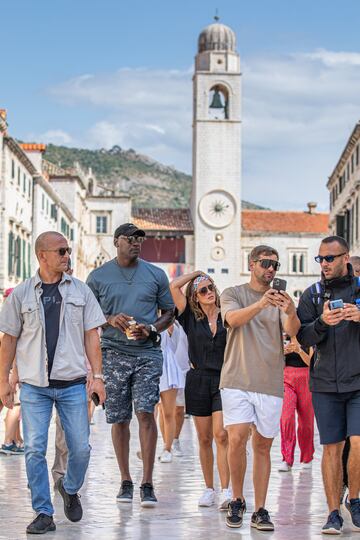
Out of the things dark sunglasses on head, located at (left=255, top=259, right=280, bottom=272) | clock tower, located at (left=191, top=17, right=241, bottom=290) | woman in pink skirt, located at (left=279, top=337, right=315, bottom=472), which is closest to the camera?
dark sunglasses on head, located at (left=255, top=259, right=280, bottom=272)

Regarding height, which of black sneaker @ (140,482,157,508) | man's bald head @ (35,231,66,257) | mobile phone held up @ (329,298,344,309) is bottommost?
black sneaker @ (140,482,157,508)

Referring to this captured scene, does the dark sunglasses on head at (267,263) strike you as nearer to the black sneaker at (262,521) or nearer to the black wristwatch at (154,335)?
the black wristwatch at (154,335)

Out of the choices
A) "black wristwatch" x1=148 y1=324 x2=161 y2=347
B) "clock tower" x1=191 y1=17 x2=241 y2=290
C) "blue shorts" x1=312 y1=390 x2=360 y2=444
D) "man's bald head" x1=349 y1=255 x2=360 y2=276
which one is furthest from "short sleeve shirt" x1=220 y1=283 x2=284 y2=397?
"clock tower" x1=191 y1=17 x2=241 y2=290

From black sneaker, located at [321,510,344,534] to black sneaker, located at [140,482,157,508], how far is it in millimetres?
1707

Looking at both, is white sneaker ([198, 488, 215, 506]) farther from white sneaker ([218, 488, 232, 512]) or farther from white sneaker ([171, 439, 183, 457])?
white sneaker ([171, 439, 183, 457])

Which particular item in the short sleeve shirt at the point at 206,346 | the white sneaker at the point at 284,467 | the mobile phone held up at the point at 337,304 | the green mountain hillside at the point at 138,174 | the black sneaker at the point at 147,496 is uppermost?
the green mountain hillside at the point at 138,174

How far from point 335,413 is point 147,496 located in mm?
1881

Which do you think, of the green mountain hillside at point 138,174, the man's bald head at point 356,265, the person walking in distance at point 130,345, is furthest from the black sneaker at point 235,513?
the green mountain hillside at point 138,174

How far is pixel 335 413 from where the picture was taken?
8258mm

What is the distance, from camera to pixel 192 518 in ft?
28.5

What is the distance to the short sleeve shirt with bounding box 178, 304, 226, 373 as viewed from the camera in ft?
31.8

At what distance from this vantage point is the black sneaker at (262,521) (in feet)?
26.6

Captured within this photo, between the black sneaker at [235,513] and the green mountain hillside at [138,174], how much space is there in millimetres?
150692

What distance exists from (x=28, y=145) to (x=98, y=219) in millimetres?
24092
